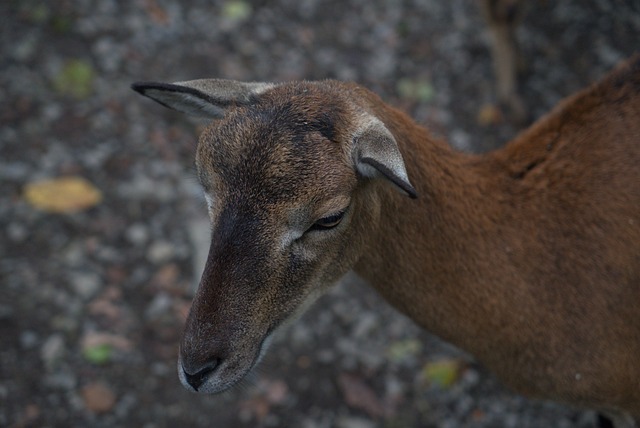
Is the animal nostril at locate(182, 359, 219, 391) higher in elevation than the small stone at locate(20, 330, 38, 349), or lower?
higher

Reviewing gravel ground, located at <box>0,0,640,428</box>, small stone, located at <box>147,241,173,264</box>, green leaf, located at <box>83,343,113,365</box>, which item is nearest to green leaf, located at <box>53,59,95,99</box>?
gravel ground, located at <box>0,0,640,428</box>

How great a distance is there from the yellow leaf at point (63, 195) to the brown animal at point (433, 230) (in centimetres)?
272

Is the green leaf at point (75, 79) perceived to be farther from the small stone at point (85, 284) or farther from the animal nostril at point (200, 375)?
the animal nostril at point (200, 375)

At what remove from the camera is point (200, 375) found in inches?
115

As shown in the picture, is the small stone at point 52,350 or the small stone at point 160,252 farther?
the small stone at point 160,252

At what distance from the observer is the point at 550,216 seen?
3.43 m

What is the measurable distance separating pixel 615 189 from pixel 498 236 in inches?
25.1

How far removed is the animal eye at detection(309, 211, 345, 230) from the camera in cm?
291

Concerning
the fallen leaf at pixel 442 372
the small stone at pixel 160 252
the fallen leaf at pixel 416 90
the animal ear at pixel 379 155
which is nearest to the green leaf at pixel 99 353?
the small stone at pixel 160 252

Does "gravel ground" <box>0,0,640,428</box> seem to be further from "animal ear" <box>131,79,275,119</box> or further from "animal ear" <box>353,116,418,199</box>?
"animal ear" <box>353,116,418,199</box>

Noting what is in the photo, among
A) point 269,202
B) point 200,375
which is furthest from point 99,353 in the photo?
point 269,202

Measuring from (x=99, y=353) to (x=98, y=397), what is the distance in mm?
347

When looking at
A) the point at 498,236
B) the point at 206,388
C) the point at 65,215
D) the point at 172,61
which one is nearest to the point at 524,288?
the point at 498,236

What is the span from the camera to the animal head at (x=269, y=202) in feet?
9.25
